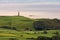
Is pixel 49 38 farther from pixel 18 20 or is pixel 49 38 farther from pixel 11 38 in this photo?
pixel 18 20

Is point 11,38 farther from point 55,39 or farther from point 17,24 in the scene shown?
point 17,24

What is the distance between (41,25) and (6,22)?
37.4 feet

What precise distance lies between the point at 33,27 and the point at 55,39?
1966 cm

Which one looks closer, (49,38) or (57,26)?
(49,38)

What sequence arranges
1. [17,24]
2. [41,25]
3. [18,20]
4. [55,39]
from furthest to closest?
[18,20] → [17,24] → [41,25] → [55,39]

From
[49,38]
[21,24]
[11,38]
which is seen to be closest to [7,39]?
[11,38]

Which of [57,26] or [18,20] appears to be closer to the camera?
[57,26]

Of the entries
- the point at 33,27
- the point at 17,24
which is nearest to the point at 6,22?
the point at 17,24

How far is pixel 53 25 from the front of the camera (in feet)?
218

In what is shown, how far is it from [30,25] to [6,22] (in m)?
7.23

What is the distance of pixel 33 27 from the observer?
62.1 metres

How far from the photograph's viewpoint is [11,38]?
43.5 metres

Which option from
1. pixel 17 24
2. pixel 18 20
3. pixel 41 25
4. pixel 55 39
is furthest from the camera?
pixel 18 20

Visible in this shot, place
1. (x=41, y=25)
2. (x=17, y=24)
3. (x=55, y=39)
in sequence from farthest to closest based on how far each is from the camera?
1. (x=17, y=24)
2. (x=41, y=25)
3. (x=55, y=39)
